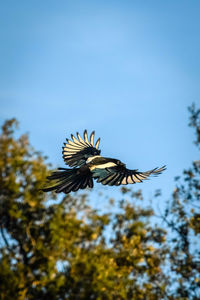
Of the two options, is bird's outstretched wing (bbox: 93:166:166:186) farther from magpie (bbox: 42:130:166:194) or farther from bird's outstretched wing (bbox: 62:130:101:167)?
bird's outstretched wing (bbox: 62:130:101:167)

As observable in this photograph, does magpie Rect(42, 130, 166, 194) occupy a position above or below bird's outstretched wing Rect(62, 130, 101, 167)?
below

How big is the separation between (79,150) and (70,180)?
304cm

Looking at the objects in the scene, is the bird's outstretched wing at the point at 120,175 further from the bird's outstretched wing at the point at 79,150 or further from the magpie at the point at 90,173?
the bird's outstretched wing at the point at 79,150

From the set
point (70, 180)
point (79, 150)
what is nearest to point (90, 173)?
point (70, 180)

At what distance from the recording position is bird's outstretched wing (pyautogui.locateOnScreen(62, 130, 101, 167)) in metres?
16.3

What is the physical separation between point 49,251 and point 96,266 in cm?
101

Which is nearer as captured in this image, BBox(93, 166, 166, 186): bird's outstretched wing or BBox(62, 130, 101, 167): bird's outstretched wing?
BBox(93, 166, 166, 186): bird's outstretched wing

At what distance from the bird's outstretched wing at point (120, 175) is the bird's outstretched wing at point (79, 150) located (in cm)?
147

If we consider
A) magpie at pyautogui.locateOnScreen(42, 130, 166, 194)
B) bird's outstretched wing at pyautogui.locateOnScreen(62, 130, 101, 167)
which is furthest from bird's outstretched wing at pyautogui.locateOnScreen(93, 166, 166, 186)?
bird's outstretched wing at pyautogui.locateOnScreen(62, 130, 101, 167)

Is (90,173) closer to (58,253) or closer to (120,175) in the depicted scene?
(120,175)

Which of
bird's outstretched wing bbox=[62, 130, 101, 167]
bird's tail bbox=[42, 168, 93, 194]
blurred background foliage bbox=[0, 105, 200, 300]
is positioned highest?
bird's outstretched wing bbox=[62, 130, 101, 167]

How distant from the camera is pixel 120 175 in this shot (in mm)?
14859

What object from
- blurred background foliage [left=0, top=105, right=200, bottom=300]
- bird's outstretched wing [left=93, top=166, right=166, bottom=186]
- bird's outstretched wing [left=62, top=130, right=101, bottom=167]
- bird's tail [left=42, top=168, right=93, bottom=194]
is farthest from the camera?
bird's outstretched wing [left=62, top=130, right=101, bottom=167]

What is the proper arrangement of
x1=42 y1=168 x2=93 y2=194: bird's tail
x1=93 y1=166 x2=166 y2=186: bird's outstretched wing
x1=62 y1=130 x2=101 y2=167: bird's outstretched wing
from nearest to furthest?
1. x1=42 y1=168 x2=93 y2=194: bird's tail
2. x1=93 y1=166 x2=166 y2=186: bird's outstretched wing
3. x1=62 y1=130 x2=101 y2=167: bird's outstretched wing
